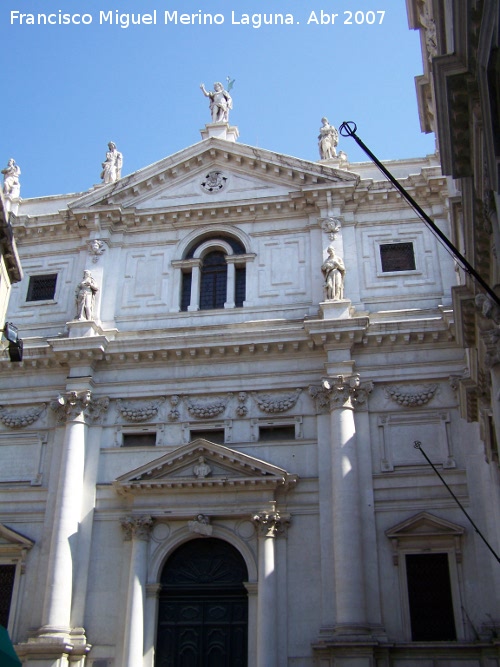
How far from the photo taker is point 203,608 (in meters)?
21.0

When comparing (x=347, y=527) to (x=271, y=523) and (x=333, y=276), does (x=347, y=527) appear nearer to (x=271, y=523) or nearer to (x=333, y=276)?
(x=271, y=523)

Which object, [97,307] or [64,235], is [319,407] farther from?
[64,235]

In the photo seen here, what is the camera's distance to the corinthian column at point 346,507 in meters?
19.4

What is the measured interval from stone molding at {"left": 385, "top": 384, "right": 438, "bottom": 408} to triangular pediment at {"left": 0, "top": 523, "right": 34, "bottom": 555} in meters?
10.8

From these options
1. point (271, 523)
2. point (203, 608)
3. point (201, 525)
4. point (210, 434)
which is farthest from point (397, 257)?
point (203, 608)

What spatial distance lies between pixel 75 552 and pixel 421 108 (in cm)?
1604

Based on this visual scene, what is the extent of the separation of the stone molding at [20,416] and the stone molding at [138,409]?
2.49m

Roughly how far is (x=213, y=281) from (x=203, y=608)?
10.1m

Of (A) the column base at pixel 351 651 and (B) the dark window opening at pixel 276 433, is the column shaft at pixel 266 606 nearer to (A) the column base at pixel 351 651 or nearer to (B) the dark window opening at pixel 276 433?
(A) the column base at pixel 351 651

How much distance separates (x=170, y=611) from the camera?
2114 cm

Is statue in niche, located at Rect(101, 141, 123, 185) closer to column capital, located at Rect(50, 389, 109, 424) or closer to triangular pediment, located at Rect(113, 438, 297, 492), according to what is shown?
column capital, located at Rect(50, 389, 109, 424)

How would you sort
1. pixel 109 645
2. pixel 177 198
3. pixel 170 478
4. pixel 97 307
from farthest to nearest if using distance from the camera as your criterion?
pixel 177 198 < pixel 97 307 < pixel 170 478 < pixel 109 645

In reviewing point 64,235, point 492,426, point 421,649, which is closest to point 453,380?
point 492,426

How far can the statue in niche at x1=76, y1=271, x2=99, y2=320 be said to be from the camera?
80.2 ft
